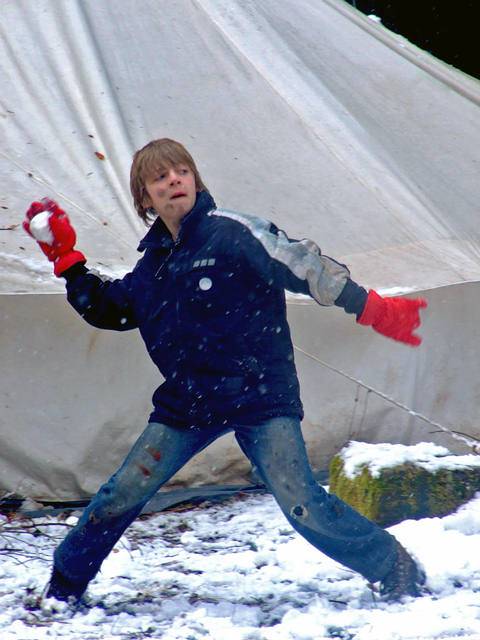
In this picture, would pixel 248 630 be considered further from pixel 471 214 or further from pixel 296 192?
pixel 471 214

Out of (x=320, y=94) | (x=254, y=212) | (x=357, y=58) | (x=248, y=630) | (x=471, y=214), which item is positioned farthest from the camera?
(x=357, y=58)

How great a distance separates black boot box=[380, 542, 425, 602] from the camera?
273 centimetres

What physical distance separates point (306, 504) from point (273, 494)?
0.10m

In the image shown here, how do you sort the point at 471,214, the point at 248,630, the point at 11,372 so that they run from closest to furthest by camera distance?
the point at 248,630 → the point at 11,372 → the point at 471,214

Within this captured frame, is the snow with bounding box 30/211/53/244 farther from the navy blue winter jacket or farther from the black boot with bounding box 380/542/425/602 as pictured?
the black boot with bounding box 380/542/425/602

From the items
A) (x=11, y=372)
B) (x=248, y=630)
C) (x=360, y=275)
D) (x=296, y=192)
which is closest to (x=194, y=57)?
(x=296, y=192)

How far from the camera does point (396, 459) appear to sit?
3623 mm

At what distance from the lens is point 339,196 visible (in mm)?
4477

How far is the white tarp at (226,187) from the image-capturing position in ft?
13.2

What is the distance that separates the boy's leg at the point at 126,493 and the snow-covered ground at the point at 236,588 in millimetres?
172

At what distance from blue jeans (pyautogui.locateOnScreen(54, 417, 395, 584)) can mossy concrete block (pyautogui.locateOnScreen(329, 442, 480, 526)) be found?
0.80 metres

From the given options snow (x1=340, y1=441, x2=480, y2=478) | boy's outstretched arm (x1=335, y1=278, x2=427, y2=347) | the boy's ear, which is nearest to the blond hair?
the boy's ear

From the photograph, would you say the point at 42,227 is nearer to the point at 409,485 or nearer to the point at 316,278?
the point at 316,278

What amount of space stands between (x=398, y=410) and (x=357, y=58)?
86.0 inches
